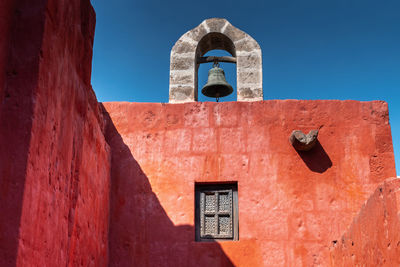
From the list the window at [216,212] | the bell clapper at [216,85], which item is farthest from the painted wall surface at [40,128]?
the bell clapper at [216,85]

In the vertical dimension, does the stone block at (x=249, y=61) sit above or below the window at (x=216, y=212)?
above

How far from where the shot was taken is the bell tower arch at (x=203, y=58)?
563 cm

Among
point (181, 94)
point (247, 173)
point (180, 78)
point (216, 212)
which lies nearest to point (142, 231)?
point (216, 212)

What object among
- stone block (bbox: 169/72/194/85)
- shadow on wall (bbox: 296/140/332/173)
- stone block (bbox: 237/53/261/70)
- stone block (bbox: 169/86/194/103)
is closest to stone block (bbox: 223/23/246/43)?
stone block (bbox: 237/53/261/70)

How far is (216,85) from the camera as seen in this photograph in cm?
635

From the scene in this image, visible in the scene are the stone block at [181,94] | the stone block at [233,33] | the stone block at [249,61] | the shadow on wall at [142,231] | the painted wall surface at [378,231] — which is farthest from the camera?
the stone block at [233,33]

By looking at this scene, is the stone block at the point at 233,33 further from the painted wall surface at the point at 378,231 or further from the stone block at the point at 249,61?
the painted wall surface at the point at 378,231

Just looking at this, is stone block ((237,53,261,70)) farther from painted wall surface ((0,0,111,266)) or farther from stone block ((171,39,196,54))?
painted wall surface ((0,0,111,266))

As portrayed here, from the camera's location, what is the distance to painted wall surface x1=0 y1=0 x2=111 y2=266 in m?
2.30

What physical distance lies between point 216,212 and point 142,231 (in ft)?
2.61

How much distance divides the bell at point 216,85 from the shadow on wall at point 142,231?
5.75ft

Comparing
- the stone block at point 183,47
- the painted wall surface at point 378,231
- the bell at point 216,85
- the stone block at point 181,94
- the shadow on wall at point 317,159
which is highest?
the stone block at point 183,47

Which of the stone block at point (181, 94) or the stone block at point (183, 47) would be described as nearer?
the stone block at point (181, 94)

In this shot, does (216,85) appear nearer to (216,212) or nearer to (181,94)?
(181,94)
